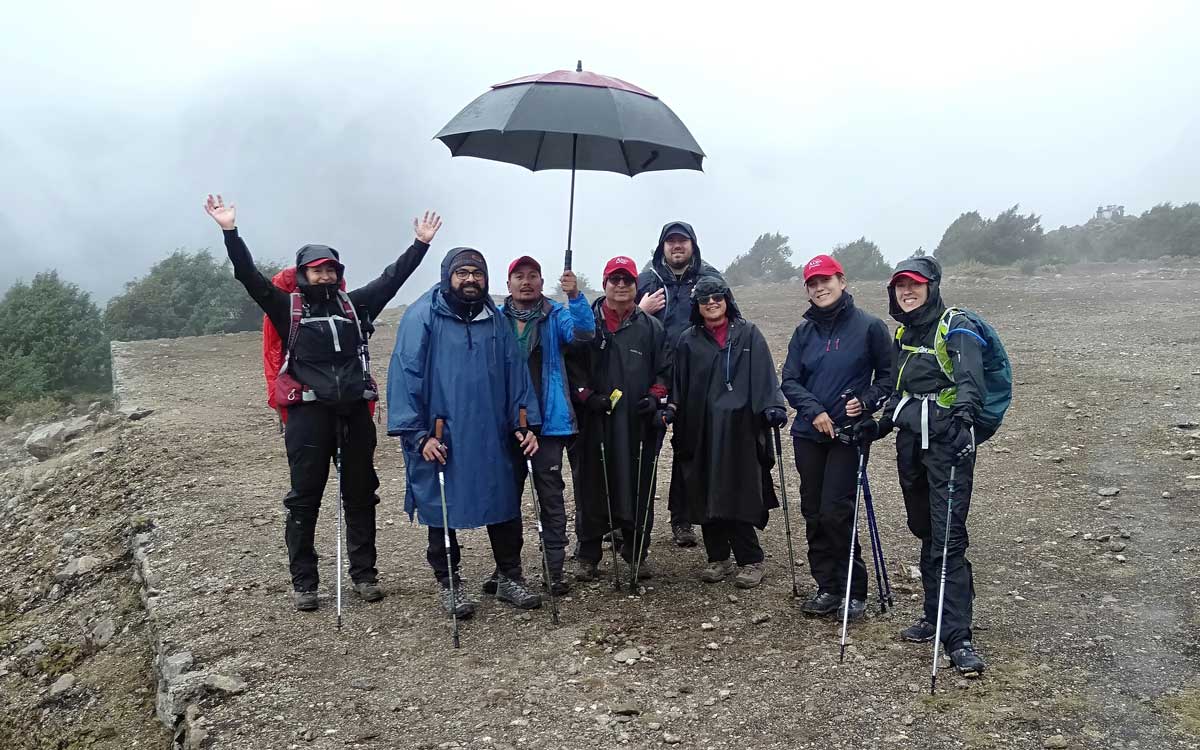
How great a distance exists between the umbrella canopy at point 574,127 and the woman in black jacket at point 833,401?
1.50m

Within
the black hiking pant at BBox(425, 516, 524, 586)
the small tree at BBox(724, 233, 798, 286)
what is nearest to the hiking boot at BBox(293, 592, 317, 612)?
the black hiking pant at BBox(425, 516, 524, 586)

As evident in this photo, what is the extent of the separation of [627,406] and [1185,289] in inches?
814

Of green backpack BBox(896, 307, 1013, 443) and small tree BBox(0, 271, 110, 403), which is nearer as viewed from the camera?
green backpack BBox(896, 307, 1013, 443)

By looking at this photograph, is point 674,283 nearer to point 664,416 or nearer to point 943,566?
point 664,416

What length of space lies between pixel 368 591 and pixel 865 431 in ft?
11.3

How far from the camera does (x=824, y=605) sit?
576 cm

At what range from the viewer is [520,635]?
5734mm

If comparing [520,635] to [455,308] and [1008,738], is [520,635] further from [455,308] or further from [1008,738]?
[1008,738]

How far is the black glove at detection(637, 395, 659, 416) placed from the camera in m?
6.24

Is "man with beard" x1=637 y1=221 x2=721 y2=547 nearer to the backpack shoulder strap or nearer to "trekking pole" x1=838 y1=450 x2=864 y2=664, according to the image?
"trekking pole" x1=838 y1=450 x2=864 y2=664

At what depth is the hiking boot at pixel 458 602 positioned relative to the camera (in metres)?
5.97

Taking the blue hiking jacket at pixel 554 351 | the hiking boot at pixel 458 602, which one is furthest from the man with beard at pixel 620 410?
the hiking boot at pixel 458 602

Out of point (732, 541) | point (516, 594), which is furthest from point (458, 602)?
point (732, 541)

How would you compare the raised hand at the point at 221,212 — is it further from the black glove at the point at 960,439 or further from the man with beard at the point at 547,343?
the black glove at the point at 960,439
